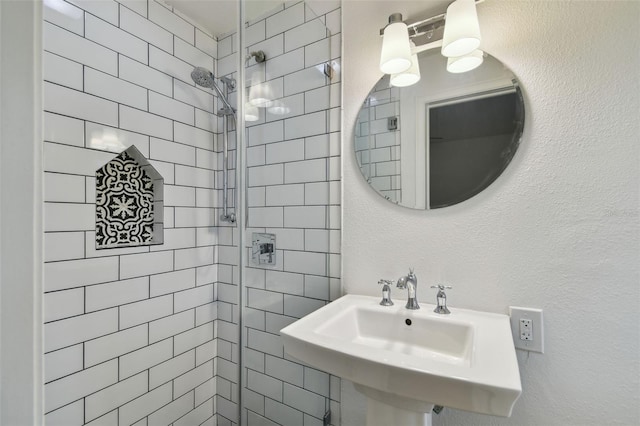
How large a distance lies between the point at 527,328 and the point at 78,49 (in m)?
1.95

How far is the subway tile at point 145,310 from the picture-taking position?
4.23ft

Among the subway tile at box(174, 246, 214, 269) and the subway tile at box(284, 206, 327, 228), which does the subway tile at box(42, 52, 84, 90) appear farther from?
the subway tile at box(284, 206, 327, 228)

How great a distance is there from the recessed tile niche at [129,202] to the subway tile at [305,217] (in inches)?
25.9

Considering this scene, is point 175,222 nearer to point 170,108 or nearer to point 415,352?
point 170,108

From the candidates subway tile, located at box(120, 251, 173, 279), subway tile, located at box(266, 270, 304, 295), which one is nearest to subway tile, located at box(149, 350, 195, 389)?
subway tile, located at box(120, 251, 173, 279)

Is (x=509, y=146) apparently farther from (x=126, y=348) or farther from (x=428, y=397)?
(x=126, y=348)

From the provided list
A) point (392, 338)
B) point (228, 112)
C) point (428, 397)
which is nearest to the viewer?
point (428, 397)

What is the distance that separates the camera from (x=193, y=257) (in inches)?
62.6

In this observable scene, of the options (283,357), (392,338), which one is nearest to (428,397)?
(392,338)

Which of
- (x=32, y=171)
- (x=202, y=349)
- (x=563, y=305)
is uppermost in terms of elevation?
(x=32, y=171)

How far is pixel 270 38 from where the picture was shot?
49.9 inches

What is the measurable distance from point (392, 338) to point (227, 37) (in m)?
1.73

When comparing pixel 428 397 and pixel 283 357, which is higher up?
pixel 428 397

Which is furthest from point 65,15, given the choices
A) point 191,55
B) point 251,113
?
point 251,113
